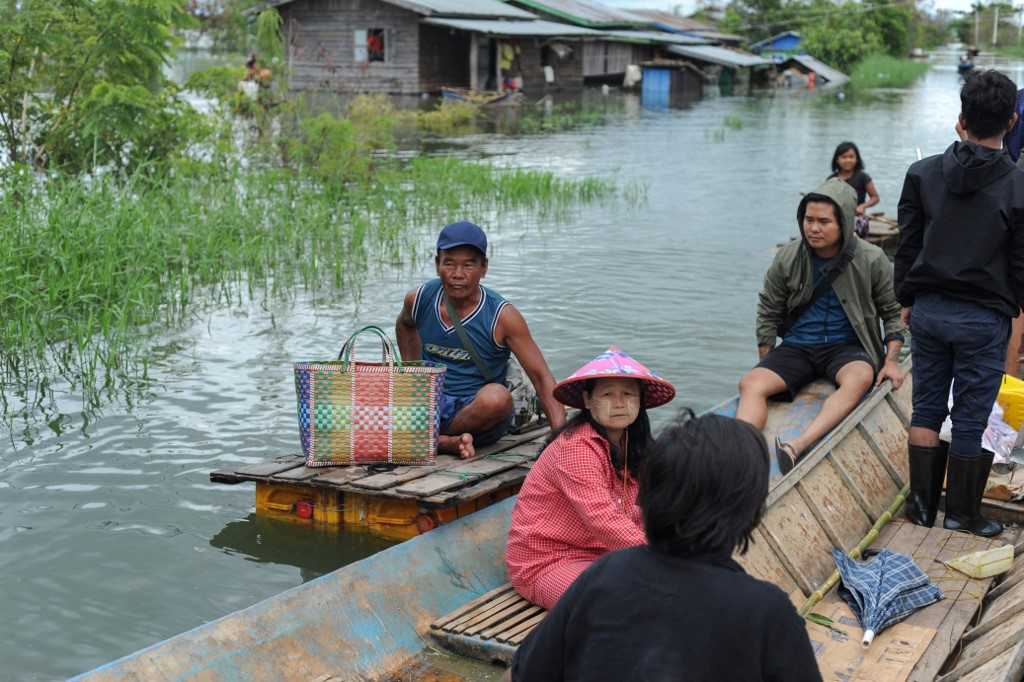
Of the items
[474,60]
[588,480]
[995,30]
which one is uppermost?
[995,30]

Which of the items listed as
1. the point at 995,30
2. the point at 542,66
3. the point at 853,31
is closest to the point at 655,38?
the point at 542,66

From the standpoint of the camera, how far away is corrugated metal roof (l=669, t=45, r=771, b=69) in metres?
45.9

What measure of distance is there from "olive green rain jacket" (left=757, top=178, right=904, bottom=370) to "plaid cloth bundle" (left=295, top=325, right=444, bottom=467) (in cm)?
189

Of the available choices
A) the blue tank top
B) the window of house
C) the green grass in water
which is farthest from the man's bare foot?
the green grass in water

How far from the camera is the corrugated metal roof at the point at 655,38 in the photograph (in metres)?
42.8

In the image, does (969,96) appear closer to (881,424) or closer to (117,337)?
(881,424)

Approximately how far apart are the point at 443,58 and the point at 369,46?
2.47 meters

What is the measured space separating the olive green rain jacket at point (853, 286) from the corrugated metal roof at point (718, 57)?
41.2 meters

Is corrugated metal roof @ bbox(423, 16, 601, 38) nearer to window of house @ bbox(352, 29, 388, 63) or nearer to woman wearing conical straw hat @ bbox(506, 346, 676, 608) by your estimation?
window of house @ bbox(352, 29, 388, 63)

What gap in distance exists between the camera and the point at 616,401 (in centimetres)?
375

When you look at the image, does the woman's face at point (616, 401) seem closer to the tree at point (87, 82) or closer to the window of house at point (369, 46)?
the tree at point (87, 82)

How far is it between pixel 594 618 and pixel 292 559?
389 centimetres

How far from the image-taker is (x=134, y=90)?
37.2ft

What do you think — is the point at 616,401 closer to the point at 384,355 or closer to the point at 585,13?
the point at 384,355
